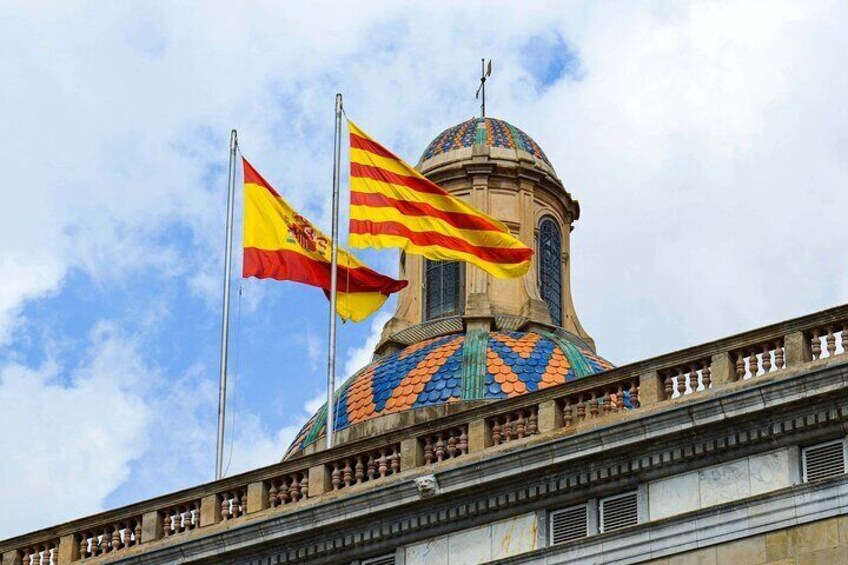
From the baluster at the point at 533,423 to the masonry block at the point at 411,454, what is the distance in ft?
5.30

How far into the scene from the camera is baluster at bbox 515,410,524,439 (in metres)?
37.8

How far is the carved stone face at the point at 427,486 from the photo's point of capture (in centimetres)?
3719

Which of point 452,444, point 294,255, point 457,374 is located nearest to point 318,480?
point 452,444

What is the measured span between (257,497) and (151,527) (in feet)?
5.90

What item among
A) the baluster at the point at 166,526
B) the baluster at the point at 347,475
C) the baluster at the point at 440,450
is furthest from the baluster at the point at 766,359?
the baluster at the point at 166,526

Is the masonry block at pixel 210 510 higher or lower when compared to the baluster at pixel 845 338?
lower

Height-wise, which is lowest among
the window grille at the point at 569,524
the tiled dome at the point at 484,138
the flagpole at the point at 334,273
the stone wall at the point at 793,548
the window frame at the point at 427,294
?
the stone wall at the point at 793,548

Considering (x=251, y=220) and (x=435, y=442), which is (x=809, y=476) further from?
(x=251, y=220)

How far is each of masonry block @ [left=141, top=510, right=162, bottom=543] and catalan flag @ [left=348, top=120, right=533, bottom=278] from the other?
333 inches

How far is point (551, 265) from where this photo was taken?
66875 millimetres

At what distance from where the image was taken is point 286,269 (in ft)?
162

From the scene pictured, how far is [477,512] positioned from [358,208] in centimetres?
1195

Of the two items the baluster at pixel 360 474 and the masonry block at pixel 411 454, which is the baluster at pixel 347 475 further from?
the masonry block at pixel 411 454

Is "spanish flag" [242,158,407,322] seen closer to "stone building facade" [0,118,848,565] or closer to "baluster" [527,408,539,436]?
"stone building facade" [0,118,848,565]
